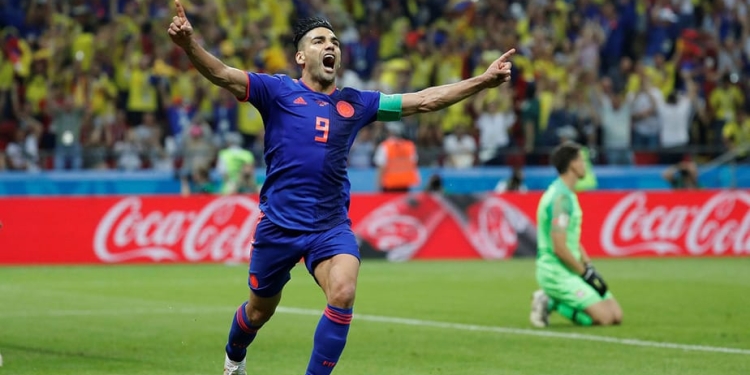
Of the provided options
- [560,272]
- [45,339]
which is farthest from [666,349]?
[45,339]

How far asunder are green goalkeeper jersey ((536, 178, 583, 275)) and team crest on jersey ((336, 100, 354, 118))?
537 cm

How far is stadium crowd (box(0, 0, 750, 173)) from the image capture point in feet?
80.1

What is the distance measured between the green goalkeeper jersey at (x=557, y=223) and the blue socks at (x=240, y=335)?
5198mm

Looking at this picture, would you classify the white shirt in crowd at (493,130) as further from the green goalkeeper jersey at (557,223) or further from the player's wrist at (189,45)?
the player's wrist at (189,45)

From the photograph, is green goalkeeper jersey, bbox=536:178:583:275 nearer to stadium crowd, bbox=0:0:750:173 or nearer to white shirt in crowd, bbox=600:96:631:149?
stadium crowd, bbox=0:0:750:173

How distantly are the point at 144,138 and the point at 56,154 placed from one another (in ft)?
5.74

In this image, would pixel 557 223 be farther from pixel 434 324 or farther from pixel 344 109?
pixel 344 109

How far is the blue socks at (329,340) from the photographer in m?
7.71

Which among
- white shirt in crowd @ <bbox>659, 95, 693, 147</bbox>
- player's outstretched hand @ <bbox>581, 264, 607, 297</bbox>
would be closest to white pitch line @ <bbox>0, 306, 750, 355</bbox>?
player's outstretched hand @ <bbox>581, 264, 607, 297</bbox>

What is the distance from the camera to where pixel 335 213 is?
26.8 feet

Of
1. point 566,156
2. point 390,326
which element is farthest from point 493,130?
point 390,326

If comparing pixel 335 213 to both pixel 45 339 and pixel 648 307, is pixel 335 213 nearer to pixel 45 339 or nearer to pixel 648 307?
pixel 45 339

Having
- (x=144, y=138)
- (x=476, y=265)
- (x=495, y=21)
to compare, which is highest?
(x=495, y=21)

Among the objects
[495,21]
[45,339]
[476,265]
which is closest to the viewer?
[45,339]
